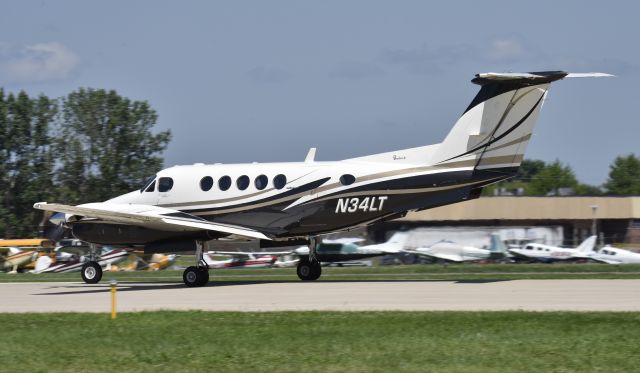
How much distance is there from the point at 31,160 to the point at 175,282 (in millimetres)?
47843

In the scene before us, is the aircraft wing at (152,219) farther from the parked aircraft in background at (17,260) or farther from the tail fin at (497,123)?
the parked aircraft in background at (17,260)

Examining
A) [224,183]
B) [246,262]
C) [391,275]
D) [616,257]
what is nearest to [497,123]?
[224,183]

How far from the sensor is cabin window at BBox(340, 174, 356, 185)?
→ 2918cm

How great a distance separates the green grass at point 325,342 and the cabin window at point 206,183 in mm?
10485

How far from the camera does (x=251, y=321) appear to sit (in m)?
19.2

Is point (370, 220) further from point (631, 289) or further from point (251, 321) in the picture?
point (251, 321)

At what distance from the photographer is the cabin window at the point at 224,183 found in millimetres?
30438

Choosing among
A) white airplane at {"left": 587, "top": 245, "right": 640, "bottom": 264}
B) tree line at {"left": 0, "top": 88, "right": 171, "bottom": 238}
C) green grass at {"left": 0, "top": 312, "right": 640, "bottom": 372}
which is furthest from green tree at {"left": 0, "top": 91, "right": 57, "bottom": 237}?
green grass at {"left": 0, "top": 312, "right": 640, "bottom": 372}

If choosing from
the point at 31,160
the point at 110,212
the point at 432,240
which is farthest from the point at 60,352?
the point at 31,160

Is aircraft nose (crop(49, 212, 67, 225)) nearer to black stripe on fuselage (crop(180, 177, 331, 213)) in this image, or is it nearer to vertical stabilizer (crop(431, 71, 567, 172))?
black stripe on fuselage (crop(180, 177, 331, 213))

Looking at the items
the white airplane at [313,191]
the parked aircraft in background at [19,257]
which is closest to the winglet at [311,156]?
the white airplane at [313,191]

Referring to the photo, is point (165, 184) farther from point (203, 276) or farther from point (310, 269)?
point (310, 269)

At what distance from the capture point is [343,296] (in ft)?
81.0

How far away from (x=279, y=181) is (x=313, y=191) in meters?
1.17
